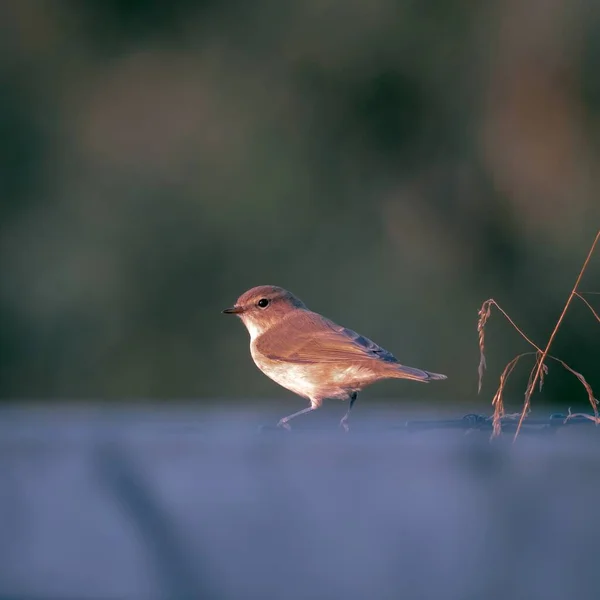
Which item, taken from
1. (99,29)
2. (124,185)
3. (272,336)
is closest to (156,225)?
(124,185)

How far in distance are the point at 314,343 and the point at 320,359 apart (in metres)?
0.17

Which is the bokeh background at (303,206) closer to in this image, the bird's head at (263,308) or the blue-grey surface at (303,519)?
the bird's head at (263,308)

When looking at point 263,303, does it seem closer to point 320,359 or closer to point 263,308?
point 263,308

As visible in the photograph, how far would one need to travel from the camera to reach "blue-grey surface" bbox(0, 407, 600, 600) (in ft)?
5.94

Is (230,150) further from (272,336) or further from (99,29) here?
(272,336)

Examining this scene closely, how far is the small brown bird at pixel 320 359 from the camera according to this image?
15.8 feet

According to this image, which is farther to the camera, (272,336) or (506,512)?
(272,336)

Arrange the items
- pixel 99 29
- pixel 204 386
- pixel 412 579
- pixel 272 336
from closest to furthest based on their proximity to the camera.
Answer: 1. pixel 412 579
2. pixel 272 336
3. pixel 204 386
4. pixel 99 29

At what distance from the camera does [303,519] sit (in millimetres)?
1851

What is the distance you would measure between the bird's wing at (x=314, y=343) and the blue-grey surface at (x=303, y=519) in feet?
9.46

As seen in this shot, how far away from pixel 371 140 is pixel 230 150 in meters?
1.35

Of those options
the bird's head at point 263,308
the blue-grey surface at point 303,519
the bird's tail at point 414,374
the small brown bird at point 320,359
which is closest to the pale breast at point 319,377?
the small brown bird at point 320,359

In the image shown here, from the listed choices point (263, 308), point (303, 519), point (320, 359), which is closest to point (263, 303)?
point (263, 308)

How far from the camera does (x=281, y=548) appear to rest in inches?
72.4
